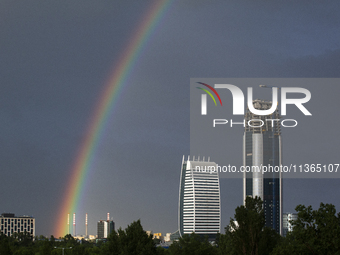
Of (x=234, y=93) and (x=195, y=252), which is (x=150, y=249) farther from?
(x=234, y=93)

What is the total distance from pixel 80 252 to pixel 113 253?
162ft

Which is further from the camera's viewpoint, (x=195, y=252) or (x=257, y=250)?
(x=195, y=252)

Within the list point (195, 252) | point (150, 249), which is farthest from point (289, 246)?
point (195, 252)

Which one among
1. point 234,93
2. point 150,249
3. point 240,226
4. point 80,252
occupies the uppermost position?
point 234,93

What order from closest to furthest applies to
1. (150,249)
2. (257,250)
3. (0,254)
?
(257,250)
(150,249)
(0,254)

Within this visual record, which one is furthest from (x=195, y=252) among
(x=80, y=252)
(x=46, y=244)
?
(x=46, y=244)

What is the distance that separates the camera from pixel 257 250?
152 feet

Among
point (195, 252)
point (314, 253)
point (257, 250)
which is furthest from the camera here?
point (195, 252)

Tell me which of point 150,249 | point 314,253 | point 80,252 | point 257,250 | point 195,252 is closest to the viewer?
point 314,253

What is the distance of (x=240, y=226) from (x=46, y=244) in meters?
77.2

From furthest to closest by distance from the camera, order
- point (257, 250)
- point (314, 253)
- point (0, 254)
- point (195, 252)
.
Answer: point (0, 254)
point (195, 252)
point (257, 250)
point (314, 253)

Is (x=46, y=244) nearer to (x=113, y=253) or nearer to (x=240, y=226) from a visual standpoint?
(x=113, y=253)

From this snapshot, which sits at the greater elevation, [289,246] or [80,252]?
→ [289,246]

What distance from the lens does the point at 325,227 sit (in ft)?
124
